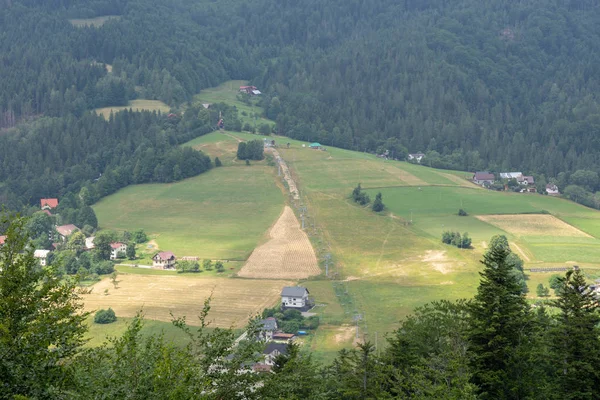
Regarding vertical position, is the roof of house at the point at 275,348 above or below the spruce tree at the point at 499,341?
below

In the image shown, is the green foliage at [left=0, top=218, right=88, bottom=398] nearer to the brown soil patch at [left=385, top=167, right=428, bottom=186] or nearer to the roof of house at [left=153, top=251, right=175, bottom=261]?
the roof of house at [left=153, top=251, right=175, bottom=261]

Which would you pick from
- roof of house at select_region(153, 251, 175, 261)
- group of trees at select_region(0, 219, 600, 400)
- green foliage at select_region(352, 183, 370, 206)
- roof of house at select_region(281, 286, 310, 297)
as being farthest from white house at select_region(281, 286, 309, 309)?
green foliage at select_region(352, 183, 370, 206)

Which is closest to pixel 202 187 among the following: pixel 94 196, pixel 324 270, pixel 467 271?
pixel 94 196

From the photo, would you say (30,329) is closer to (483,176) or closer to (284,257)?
(284,257)

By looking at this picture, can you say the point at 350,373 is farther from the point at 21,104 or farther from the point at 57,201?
the point at 21,104

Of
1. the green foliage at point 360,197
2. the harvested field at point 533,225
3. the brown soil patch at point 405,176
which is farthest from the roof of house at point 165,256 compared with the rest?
the brown soil patch at point 405,176

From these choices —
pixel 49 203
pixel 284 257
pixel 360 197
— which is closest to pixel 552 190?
pixel 360 197

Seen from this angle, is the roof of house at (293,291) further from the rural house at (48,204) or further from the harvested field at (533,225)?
the rural house at (48,204)
